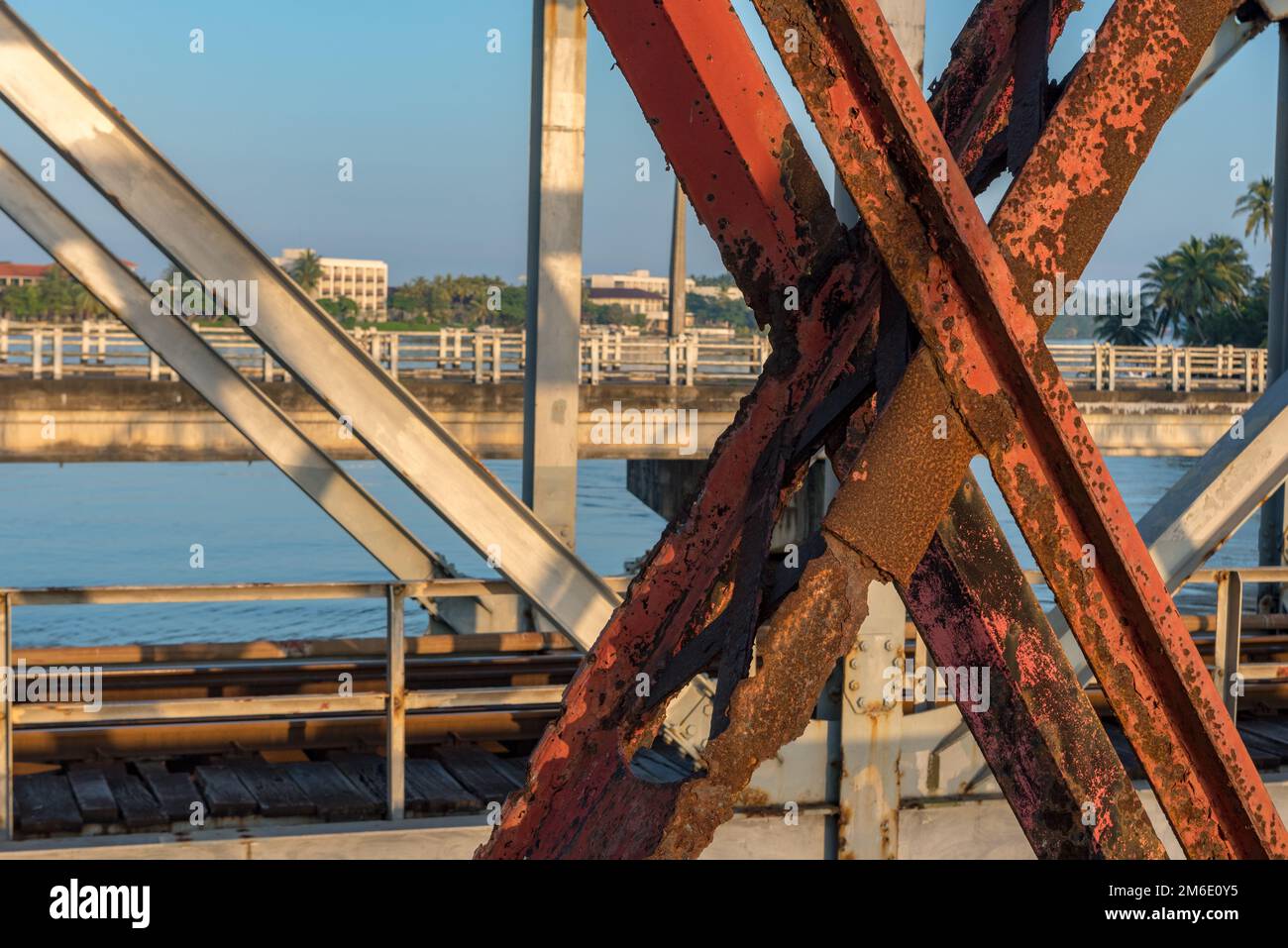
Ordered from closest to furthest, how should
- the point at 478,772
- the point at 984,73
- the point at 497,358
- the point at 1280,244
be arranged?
1. the point at 984,73
2. the point at 478,772
3. the point at 1280,244
4. the point at 497,358

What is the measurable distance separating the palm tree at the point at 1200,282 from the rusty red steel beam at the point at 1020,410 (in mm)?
78751

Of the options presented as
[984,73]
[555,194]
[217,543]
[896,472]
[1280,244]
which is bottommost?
[217,543]

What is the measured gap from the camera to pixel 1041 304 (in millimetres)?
1642

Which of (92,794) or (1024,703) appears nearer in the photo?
(1024,703)

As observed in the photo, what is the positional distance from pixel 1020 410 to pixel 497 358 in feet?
81.9

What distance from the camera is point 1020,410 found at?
1.61 metres

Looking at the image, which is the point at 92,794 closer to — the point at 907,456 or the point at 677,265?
the point at 907,456

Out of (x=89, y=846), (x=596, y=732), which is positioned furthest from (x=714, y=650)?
(x=89, y=846)

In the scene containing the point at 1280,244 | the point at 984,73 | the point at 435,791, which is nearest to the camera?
the point at 984,73

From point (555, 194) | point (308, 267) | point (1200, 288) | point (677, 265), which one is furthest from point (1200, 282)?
point (555, 194)

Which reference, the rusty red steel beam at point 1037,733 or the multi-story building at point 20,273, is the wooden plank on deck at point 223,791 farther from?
the multi-story building at point 20,273

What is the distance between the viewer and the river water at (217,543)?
97.6 ft
